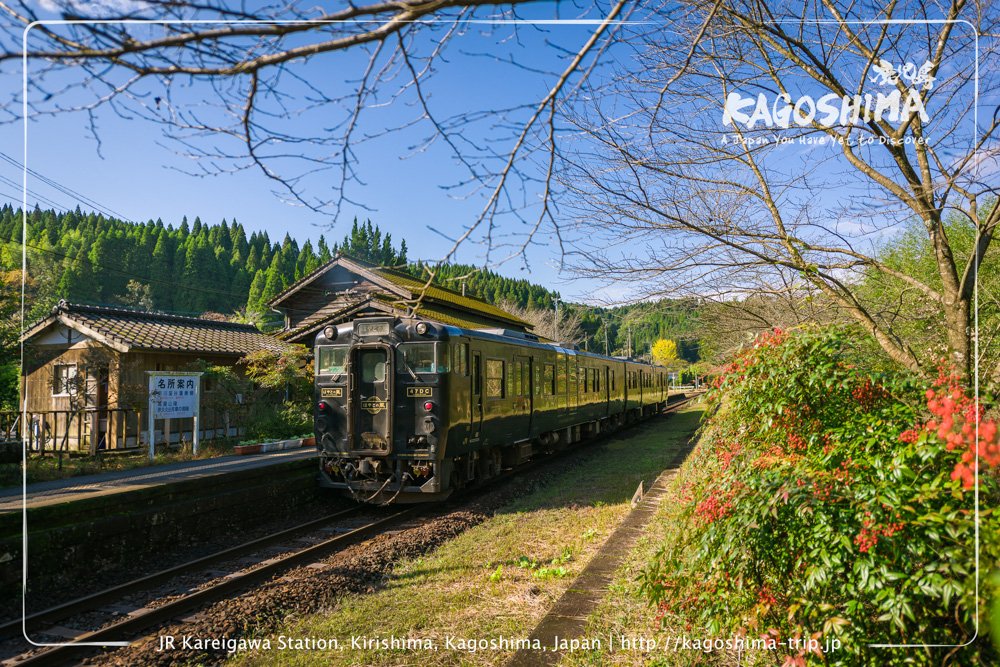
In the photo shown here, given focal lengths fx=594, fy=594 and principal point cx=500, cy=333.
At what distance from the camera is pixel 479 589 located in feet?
17.4

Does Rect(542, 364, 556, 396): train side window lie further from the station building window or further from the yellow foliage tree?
the station building window

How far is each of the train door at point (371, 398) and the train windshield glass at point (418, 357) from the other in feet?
0.79

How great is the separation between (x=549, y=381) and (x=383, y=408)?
481 cm

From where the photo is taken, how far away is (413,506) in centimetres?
945

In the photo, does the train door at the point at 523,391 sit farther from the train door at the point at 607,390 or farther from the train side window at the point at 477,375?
the train door at the point at 607,390

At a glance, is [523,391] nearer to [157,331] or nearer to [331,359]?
[331,359]

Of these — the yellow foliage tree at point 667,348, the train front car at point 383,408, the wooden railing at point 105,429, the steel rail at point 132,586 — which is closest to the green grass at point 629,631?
the yellow foliage tree at point 667,348

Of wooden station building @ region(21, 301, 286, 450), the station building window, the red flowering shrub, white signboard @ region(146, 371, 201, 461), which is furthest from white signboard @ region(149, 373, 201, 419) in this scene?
the red flowering shrub

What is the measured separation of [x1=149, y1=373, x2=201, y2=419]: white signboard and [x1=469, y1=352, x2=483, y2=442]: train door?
683 centimetres

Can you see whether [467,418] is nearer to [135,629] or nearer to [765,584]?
[135,629]

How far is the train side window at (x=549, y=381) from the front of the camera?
1254cm

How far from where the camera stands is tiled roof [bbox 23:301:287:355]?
45.9 feet

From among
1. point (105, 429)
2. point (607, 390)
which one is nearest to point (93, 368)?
point (105, 429)

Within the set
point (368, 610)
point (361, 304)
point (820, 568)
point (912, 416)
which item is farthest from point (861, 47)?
point (361, 304)
